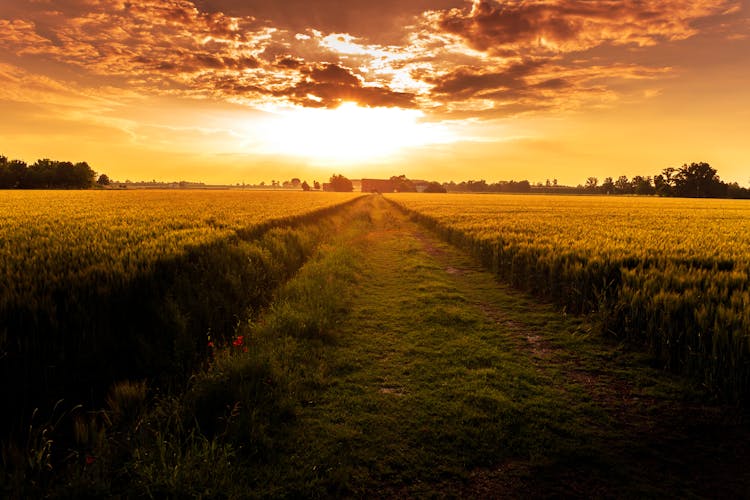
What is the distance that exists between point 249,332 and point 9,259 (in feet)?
14.5

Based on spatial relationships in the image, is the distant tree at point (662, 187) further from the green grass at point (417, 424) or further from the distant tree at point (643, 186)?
the green grass at point (417, 424)

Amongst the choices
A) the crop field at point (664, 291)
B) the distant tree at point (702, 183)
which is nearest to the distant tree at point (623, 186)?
the distant tree at point (702, 183)

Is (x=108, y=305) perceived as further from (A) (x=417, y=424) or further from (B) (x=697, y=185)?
(B) (x=697, y=185)

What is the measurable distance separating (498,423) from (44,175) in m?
125

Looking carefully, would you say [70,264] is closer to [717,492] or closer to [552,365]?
[552,365]

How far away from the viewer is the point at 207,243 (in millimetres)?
10016

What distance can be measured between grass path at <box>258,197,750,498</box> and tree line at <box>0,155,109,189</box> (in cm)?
11842

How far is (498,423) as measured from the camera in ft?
15.6

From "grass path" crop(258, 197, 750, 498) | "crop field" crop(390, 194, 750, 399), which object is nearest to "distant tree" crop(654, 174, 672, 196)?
"crop field" crop(390, 194, 750, 399)

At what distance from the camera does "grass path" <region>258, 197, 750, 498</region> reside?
151 inches

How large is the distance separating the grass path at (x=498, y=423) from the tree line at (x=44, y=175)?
4662 inches

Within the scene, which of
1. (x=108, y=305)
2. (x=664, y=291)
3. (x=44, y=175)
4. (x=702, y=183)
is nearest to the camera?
(x=108, y=305)

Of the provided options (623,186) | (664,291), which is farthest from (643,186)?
(664,291)

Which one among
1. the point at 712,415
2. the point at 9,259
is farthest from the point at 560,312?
the point at 9,259
